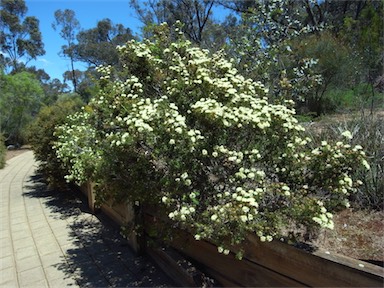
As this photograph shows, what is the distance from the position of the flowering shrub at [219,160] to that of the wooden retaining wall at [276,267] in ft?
0.64

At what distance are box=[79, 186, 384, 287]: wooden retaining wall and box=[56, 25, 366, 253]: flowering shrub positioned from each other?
197 mm

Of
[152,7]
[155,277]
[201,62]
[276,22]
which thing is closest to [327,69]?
[276,22]

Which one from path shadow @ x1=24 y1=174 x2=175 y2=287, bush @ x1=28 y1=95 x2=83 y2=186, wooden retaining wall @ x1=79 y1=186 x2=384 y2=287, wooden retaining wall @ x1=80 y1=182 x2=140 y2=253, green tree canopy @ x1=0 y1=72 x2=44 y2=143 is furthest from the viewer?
green tree canopy @ x1=0 y1=72 x2=44 y2=143

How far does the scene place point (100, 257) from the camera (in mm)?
3488

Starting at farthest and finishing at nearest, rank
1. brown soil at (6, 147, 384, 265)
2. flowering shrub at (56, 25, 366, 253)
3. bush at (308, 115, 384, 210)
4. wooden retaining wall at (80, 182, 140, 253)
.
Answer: wooden retaining wall at (80, 182, 140, 253), bush at (308, 115, 384, 210), brown soil at (6, 147, 384, 265), flowering shrub at (56, 25, 366, 253)

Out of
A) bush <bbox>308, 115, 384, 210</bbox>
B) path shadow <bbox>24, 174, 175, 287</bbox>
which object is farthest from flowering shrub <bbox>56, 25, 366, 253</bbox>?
path shadow <bbox>24, 174, 175, 287</bbox>

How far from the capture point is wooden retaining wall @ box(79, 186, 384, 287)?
1726 mm

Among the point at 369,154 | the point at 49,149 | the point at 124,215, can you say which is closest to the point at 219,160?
the point at 369,154

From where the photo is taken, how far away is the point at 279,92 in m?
4.21

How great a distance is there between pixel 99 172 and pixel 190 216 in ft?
3.62

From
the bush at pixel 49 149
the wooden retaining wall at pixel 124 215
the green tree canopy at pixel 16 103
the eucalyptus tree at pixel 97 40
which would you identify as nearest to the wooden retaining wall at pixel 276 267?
the wooden retaining wall at pixel 124 215

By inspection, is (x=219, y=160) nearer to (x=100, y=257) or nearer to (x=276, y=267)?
(x=276, y=267)

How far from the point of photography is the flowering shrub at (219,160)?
1946 millimetres

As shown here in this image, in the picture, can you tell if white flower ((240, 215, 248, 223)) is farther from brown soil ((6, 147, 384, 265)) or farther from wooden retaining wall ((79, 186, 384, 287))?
brown soil ((6, 147, 384, 265))
